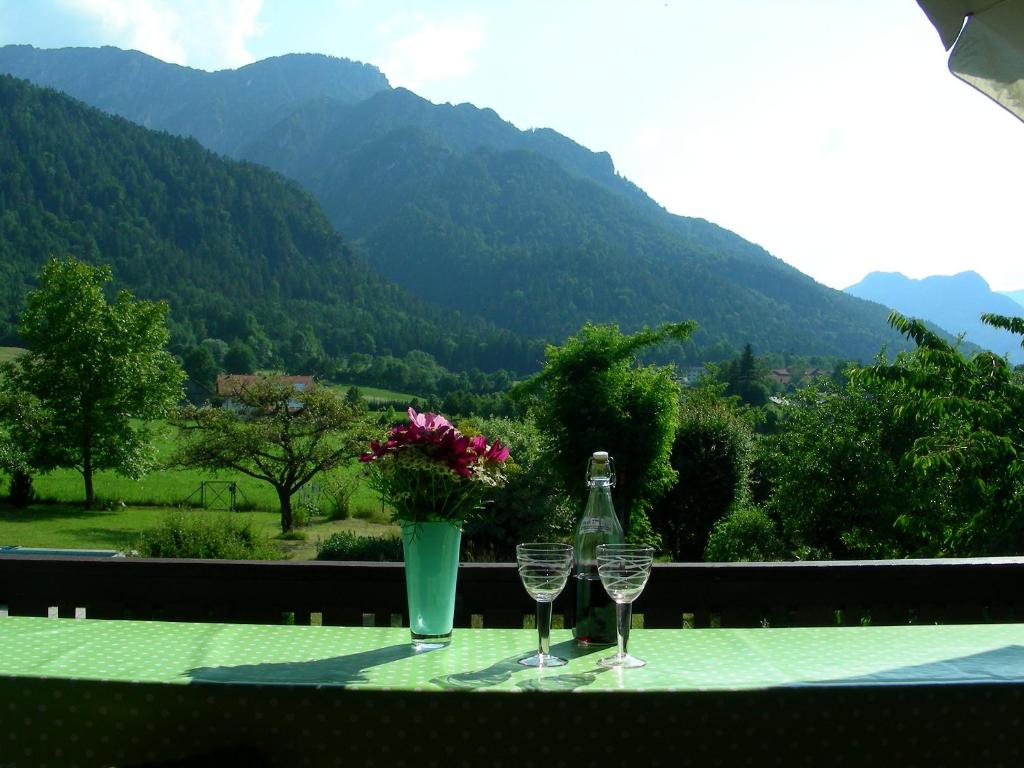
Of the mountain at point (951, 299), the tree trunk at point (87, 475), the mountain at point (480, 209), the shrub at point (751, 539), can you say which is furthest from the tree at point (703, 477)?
the mountain at point (951, 299)

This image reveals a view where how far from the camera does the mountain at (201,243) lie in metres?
59.9

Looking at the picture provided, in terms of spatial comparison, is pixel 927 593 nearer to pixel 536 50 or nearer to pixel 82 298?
pixel 536 50

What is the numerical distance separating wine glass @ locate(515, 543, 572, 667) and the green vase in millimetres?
140

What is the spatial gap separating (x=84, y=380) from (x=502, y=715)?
97.1 ft

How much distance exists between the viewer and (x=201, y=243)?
75125 mm

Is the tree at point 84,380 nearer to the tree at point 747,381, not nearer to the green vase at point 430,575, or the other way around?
the tree at point 747,381

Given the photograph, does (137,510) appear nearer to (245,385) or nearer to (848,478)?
(245,385)

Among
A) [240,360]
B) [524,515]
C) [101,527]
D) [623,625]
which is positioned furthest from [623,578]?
[240,360]

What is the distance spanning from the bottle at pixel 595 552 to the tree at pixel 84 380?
28.2m

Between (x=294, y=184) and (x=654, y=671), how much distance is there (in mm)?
93035

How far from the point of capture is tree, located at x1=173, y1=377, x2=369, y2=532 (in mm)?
22266

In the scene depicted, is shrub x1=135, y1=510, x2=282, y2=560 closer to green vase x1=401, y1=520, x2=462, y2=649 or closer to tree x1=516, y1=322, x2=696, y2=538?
tree x1=516, y1=322, x2=696, y2=538

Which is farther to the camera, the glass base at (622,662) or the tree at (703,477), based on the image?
the tree at (703,477)

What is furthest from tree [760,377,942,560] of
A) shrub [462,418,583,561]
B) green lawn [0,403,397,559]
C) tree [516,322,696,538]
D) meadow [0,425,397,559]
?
green lawn [0,403,397,559]
